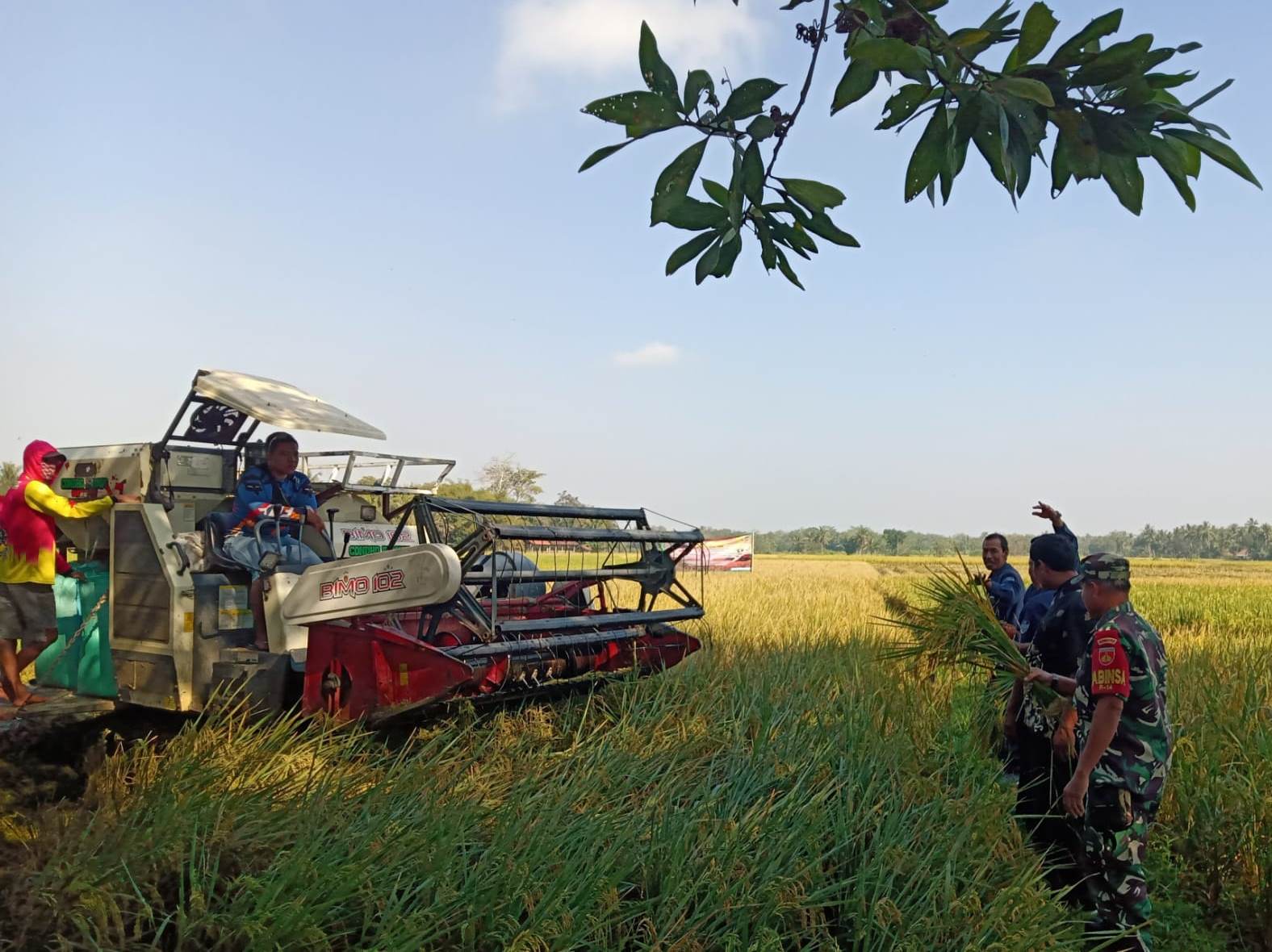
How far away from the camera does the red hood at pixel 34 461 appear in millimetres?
6156

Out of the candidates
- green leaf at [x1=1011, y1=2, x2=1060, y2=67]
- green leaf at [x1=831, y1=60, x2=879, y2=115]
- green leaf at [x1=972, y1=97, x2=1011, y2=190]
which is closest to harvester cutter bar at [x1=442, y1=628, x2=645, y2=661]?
green leaf at [x1=831, y1=60, x2=879, y2=115]

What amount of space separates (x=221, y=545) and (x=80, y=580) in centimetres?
110

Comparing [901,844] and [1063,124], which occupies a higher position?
[1063,124]

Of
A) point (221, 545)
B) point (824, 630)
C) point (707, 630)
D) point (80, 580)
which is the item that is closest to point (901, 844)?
point (221, 545)

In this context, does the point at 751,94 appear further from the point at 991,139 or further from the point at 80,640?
the point at 80,640

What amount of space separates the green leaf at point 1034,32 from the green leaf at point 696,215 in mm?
657

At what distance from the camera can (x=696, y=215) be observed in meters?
2.19

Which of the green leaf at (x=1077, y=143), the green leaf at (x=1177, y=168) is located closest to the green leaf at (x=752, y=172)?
the green leaf at (x=1077, y=143)

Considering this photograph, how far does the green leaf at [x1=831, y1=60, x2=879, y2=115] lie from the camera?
6.56 ft

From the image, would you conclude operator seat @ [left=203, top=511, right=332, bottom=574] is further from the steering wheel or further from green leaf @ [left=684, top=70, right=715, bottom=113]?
green leaf @ [left=684, top=70, right=715, bottom=113]

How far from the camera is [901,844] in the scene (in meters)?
3.98

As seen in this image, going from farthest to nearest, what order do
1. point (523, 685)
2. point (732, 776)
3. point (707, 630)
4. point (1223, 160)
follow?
point (707, 630)
point (523, 685)
point (732, 776)
point (1223, 160)

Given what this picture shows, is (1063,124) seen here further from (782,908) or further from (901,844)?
(901,844)

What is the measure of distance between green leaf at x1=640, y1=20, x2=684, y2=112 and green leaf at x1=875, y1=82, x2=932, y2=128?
0.44m
